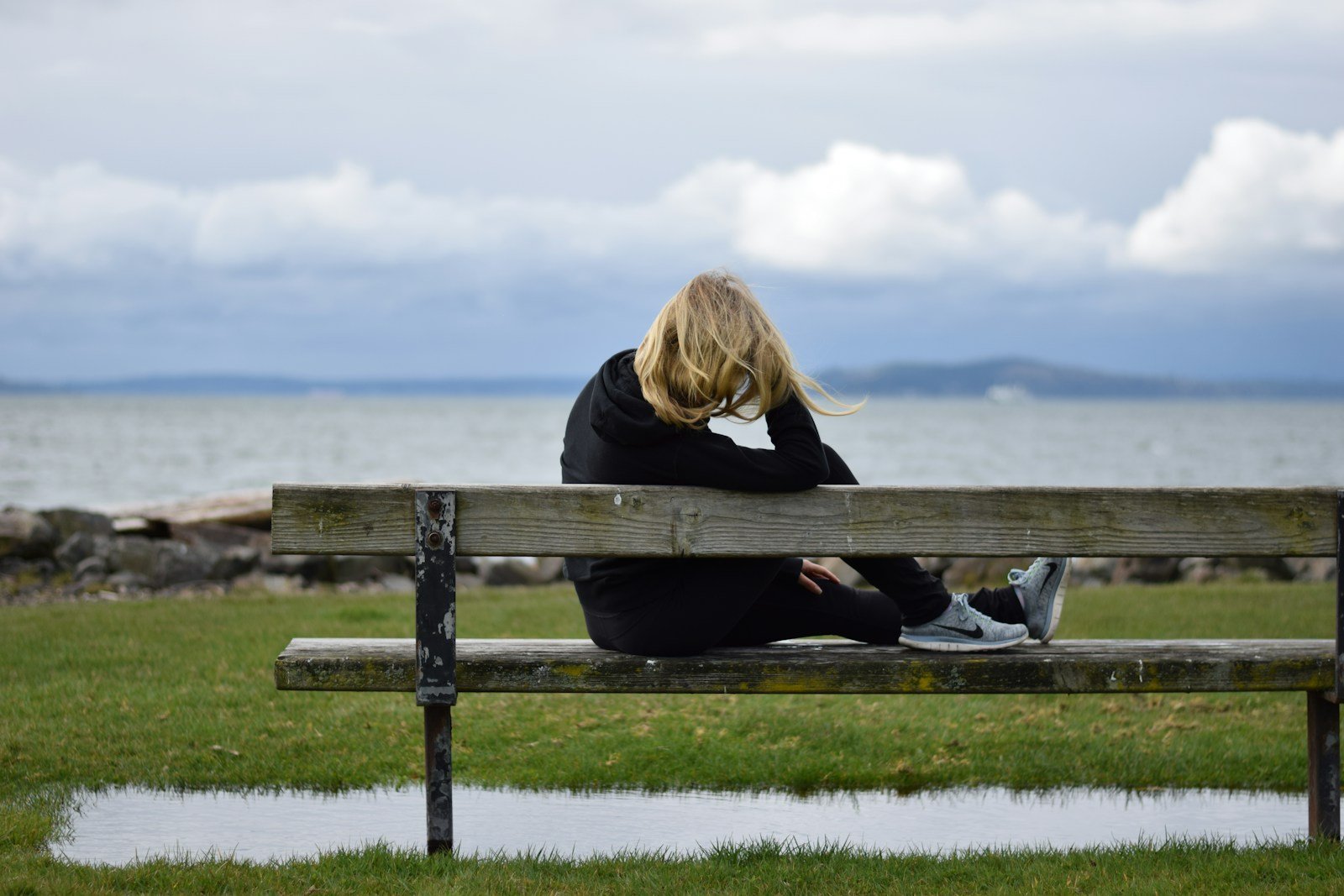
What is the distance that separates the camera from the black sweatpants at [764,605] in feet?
14.4

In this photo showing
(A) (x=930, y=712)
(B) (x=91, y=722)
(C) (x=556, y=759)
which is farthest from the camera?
(A) (x=930, y=712)

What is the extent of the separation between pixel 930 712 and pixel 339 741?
10.8ft

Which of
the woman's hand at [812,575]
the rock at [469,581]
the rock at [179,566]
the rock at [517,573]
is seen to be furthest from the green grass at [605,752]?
the rock at [517,573]

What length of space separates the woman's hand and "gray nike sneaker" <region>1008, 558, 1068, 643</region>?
67 centimetres

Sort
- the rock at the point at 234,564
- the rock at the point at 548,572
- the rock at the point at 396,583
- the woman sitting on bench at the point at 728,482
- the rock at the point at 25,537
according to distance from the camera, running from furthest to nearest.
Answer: the rock at the point at 548,572, the rock at the point at 25,537, the rock at the point at 396,583, the rock at the point at 234,564, the woman sitting on bench at the point at 728,482

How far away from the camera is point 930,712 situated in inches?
284

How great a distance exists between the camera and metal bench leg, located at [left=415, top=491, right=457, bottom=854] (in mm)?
4055

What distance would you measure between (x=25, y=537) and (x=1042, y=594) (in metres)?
13.6

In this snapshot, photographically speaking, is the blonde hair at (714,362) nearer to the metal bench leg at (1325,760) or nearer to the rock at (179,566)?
the metal bench leg at (1325,760)

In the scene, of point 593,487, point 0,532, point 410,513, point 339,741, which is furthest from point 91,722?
point 0,532

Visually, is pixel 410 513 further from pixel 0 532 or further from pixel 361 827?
pixel 0 532

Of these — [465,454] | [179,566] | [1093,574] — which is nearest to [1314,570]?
[1093,574]

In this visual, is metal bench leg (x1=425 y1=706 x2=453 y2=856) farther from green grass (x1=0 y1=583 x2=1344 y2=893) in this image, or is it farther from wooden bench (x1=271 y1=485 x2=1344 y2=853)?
green grass (x1=0 y1=583 x2=1344 y2=893)

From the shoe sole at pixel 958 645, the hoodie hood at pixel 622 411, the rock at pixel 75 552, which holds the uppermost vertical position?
the hoodie hood at pixel 622 411
